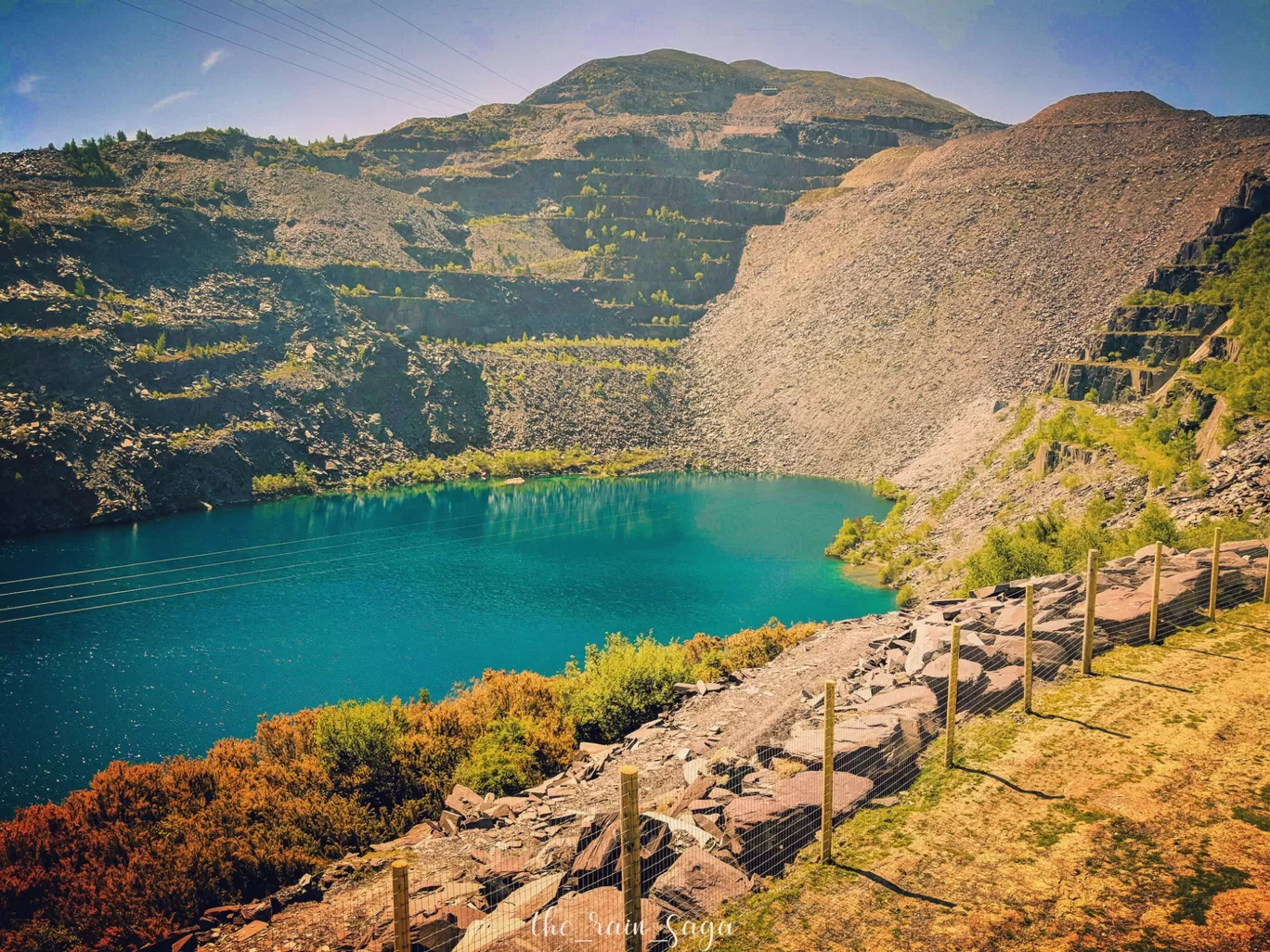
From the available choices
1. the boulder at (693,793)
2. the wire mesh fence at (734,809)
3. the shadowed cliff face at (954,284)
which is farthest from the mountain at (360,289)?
the boulder at (693,793)

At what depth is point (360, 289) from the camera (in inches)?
3625

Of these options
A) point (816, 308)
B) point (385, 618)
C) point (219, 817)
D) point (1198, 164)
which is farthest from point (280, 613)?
point (1198, 164)

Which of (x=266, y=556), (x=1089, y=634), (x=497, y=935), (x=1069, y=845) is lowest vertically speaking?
(x=266, y=556)

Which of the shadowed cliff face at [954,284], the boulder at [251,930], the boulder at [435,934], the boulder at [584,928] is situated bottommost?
the boulder at [251,930]

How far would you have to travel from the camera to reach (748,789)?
34.1 ft

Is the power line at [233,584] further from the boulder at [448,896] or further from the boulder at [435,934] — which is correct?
the boulder at [435,934]

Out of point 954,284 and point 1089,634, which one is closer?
point 1089,634

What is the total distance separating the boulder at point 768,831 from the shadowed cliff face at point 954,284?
50.8 metres

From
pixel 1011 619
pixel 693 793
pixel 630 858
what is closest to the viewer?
pixel 630 858

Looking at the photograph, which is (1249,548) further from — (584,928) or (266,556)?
(266,556)

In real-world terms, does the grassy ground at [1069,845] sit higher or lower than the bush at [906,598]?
higher

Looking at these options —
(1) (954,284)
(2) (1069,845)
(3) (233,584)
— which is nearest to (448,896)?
(2) (1069,845)

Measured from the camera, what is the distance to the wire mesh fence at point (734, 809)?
8.19 metres

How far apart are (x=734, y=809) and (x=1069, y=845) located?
11.4ft
